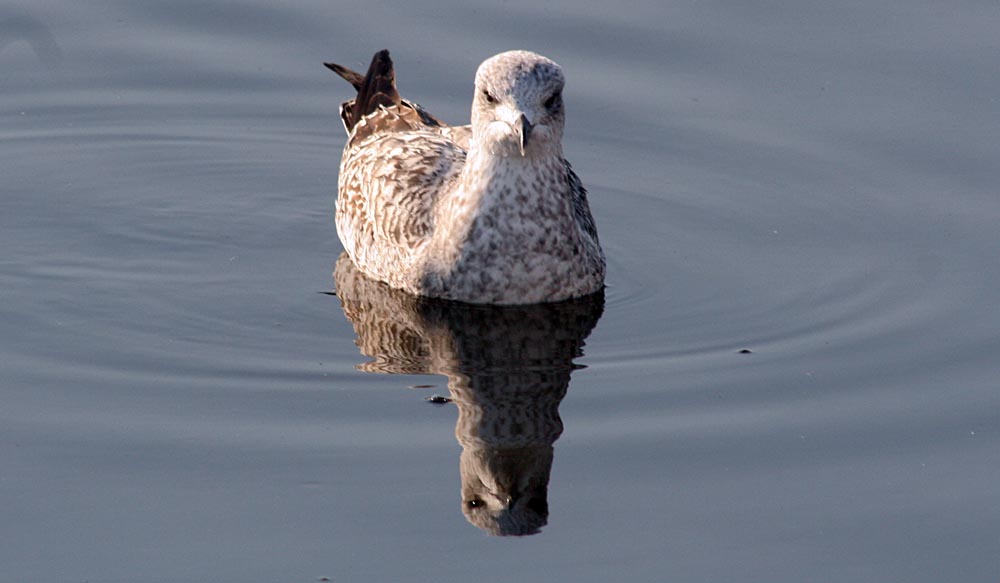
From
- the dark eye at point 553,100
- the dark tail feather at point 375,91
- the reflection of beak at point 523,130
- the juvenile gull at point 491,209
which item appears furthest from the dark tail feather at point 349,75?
the reflection of beak at point 523,130

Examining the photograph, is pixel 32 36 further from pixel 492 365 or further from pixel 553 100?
pixel 492 365

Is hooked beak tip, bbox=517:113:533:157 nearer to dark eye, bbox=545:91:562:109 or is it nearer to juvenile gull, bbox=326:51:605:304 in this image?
juvenile gull, bbox=326:51:605:304

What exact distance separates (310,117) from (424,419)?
4353 millimetres

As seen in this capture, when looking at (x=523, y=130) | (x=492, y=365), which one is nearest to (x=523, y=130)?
(x=523, y=130)

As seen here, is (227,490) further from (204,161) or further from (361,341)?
(204,161)

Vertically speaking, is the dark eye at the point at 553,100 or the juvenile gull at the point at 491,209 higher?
the dark eye at the point at 553,100

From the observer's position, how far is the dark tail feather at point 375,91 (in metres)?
11.5

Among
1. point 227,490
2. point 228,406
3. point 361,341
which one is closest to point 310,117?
point 361,341

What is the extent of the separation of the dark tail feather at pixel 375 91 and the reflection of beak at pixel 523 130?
2.33m

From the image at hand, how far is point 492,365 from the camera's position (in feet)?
29.7

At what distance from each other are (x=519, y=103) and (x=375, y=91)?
241 centimetres

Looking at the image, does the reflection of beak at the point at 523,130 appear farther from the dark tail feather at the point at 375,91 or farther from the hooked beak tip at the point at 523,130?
the dark tail feather at the point at 375,91

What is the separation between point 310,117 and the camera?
12.3m

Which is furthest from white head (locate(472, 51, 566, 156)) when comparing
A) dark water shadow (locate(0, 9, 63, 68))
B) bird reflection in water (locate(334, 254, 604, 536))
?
dark water shadow (locate(0, 9, 63, 68))
